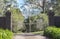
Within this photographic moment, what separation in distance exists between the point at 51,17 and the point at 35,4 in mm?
14345

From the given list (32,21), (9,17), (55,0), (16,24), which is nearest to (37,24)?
(32,21)

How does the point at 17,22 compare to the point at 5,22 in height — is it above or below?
below

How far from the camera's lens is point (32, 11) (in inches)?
1342

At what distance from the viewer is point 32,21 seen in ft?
102

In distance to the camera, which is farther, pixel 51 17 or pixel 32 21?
pixel 32 21

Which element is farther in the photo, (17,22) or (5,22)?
(17,22)

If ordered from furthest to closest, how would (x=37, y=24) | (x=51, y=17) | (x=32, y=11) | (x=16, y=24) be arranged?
(x=32, y=11) → (x=37, y=24) → (x=16, y=24) → (x=51, y=17)

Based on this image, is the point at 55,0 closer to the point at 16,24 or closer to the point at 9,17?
the point at 16,24

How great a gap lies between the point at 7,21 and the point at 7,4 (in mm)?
14325

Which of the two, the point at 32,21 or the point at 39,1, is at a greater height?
the point at 39,1

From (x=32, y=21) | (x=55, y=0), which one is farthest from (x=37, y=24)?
(x=55, y=0)

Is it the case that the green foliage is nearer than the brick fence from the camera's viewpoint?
No

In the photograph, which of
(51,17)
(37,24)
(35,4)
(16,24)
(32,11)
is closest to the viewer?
(51,17)

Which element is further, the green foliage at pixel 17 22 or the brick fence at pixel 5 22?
the green foliage at pixel 17 22
